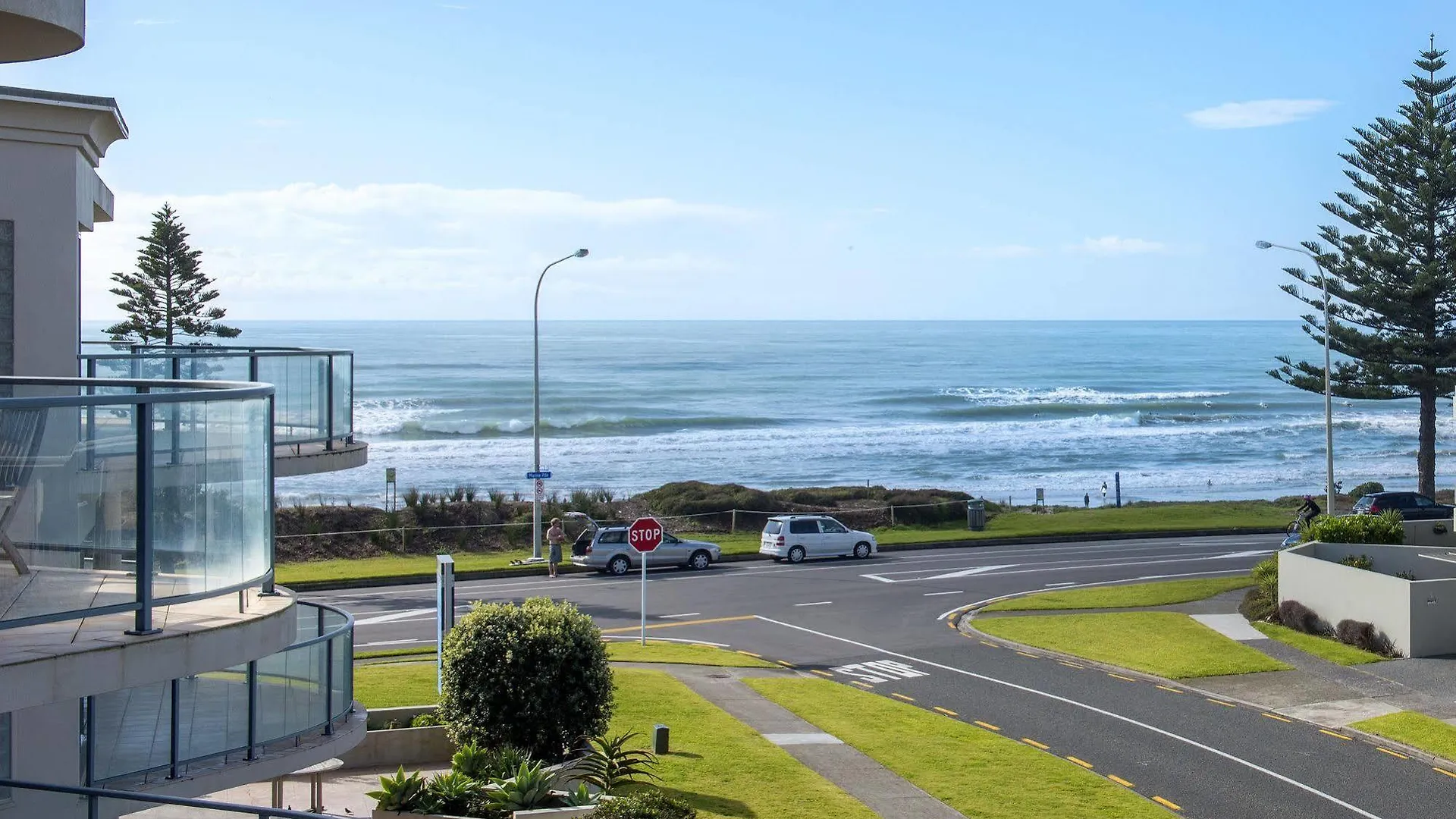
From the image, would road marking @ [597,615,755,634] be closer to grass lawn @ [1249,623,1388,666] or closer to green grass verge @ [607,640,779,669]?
green grass verge @ [607,640,779,669]

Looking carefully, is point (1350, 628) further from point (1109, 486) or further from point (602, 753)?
point (1109, 486)

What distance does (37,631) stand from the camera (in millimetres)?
7047

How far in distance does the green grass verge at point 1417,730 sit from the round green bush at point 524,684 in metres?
10.7

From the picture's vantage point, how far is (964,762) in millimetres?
15906

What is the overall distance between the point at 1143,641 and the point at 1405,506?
19506 millimetres

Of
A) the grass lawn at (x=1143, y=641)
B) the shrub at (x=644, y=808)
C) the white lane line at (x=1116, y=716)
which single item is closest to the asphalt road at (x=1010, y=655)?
the white lane line at (x=1116, y=716)

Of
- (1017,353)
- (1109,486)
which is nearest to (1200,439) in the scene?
(1109,486)

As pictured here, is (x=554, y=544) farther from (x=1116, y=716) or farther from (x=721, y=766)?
(x=721, y=766)

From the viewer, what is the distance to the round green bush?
14.6 meters

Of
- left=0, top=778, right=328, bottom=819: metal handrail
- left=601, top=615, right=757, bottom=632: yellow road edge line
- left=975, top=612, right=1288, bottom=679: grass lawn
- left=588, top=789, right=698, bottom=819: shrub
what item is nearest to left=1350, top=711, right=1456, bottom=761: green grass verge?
left=975, top=612, right=1288, bottom=679: grass lawn

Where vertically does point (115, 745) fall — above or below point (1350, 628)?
above

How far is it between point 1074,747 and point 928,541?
23308 millimetres

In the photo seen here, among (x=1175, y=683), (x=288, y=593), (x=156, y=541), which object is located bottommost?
(x=1175, y=683)

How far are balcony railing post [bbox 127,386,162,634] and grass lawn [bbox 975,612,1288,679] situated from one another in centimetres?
1865
